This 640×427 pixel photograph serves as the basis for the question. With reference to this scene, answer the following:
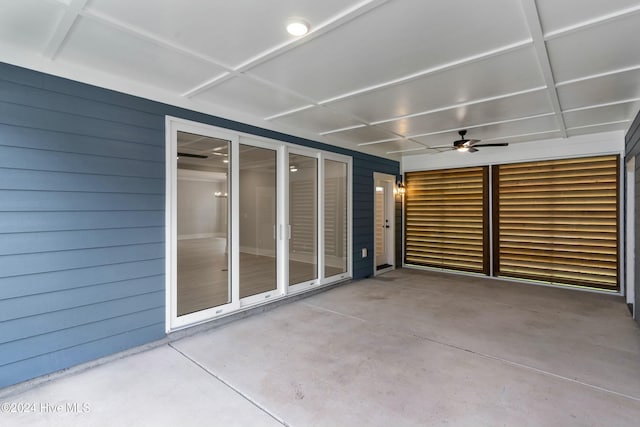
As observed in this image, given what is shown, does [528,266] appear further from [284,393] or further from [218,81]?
[218,81]

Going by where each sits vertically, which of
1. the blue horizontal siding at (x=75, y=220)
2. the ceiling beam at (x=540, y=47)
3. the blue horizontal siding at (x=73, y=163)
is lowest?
the blue horizontal siding at (x=75, y=220)

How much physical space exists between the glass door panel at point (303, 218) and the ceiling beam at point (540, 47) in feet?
10.7

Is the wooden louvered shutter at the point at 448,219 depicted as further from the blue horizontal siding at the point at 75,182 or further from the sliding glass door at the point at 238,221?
the blue horizontal siding at the point at 75,182

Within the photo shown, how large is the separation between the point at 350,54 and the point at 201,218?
258 centimetres

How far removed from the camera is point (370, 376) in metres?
2.72

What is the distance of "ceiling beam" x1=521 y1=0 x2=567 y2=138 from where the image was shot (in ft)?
6.59

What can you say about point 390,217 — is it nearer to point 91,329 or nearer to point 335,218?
point 335,218

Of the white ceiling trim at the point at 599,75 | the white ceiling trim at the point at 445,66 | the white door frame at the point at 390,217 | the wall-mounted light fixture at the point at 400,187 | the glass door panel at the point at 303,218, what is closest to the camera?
the white ceiling trim at the point at 445,66

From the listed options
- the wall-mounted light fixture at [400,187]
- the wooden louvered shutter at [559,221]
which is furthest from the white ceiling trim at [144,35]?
the wooden louvered shutter at [559,221]

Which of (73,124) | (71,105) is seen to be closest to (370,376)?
(73,124)

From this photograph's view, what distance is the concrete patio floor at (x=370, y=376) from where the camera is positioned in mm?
2217

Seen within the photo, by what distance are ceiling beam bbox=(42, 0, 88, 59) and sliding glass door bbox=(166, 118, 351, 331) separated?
1100 millimetres

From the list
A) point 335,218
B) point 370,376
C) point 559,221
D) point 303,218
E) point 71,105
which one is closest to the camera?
point 370,376

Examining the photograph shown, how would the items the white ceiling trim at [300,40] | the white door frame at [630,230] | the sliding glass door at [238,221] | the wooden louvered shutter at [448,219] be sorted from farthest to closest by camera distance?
the wooden louvered shutter at [448,219] → the white door frame at [630,230] → the sliding glass door at [238,221] → the white ceiling trim at [300,40]
